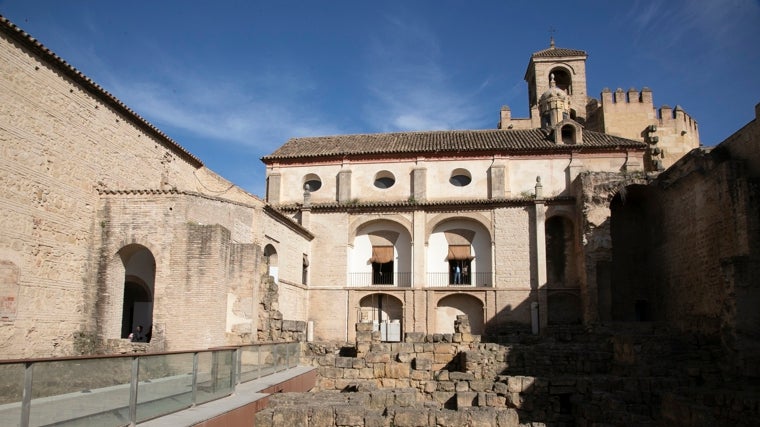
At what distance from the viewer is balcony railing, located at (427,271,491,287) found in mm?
30641

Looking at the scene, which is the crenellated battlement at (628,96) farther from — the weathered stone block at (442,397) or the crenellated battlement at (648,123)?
the weathered stone block at (442,397)

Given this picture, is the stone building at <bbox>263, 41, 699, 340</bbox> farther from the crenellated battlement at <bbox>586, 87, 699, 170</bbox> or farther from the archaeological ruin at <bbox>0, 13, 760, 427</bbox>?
the crenellated battlement at <bbox>586, 87, 699, 170</bbox>

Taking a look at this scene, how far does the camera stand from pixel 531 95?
43688 millimetres

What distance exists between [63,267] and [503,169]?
21232 mm

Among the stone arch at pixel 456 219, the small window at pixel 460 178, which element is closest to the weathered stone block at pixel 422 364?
the stone arch at pixel 456 219

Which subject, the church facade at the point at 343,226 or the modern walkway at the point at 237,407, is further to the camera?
the church facade at the point at 343,226

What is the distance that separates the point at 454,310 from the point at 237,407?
2229 centimetres

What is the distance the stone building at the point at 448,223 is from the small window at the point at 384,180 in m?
0.06

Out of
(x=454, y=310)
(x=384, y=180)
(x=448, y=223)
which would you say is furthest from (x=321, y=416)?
(x=384, y=180)

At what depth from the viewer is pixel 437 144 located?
108 feet

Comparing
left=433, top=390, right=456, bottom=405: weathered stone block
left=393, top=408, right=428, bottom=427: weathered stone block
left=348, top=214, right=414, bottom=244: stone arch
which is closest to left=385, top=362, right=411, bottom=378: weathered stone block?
left=433, top=390, right=456, bottom=405: weathered stone block

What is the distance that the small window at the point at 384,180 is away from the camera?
108 feet

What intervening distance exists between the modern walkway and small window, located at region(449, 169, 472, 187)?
19195 mm

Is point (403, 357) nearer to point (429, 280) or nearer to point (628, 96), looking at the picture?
point (429, 280)
